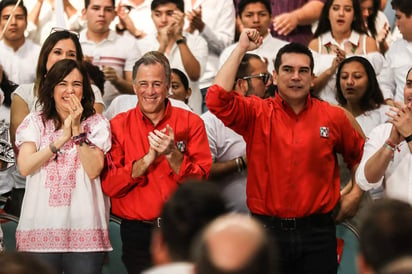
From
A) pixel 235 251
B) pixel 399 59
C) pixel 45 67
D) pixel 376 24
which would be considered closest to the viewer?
pixel 235 251

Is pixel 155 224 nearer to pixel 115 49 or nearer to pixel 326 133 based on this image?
pixel 326 133

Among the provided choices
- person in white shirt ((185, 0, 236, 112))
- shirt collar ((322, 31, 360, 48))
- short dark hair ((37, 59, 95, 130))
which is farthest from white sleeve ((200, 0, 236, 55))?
short dark hair ((37, 59, 95, 130))

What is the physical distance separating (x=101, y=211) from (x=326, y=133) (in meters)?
1.42

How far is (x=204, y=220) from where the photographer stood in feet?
10.1

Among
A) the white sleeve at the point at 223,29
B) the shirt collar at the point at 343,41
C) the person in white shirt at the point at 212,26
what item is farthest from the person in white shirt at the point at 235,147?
the white sleeve at the point at 223,29

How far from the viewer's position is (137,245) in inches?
214

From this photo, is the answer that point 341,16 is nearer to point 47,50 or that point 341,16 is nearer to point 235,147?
point 235,147

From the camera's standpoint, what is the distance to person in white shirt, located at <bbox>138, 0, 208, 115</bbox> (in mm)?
7230

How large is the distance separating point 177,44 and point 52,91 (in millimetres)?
Result: 1872

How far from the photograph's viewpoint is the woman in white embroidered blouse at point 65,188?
5.35m

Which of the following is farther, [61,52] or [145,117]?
[61,52]

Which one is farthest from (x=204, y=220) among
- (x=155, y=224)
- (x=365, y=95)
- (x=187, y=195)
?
(x=365, y=95)

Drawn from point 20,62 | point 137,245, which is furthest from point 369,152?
point 20,62

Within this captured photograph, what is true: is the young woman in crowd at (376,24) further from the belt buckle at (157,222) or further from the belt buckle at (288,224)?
the belt buckle at (157,222)
